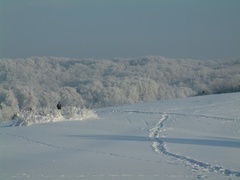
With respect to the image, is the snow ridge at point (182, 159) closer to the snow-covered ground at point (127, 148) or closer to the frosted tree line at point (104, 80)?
the snow-covered ground at point (127, 148)

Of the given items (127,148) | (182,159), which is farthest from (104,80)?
(182,159)

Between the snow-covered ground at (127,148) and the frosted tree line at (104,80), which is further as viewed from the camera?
the frosted tree line at (104,80)

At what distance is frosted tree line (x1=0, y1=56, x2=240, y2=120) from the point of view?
47.4m

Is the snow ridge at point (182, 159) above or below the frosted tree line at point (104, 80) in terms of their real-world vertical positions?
below

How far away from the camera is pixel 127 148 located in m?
9.17

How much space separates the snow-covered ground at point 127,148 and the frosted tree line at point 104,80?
14.0m

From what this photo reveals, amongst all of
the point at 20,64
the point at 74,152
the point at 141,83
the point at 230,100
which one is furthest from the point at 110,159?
the point at 20,64

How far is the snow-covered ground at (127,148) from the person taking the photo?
22.6ft

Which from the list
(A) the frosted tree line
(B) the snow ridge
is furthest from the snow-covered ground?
(A) the frosted tree line

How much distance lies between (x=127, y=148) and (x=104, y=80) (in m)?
56.8

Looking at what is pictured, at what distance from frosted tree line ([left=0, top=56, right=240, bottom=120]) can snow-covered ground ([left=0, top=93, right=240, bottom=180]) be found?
14.0 m

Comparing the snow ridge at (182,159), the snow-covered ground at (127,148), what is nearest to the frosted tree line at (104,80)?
the snow-covered ground at (127,148)

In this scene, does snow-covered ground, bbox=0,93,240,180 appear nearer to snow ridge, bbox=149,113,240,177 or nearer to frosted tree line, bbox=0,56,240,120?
snow ridge, bbox=149,113,240,177

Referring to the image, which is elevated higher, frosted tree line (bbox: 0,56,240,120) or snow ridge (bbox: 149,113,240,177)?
frosted tree line (bbox: 0,56,240,120)
